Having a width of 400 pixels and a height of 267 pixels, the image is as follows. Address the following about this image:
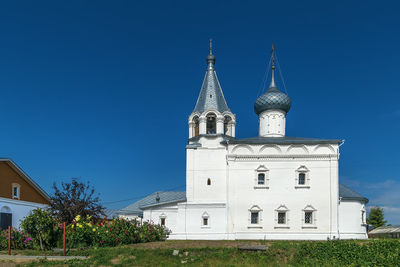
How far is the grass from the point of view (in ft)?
45.2

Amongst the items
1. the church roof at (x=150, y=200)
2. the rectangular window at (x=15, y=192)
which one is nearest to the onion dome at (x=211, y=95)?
the church roof at (x=150, y=200)

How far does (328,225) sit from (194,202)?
838 centimetres

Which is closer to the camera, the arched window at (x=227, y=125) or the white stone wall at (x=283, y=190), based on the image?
the white stone wall at (x=283, y=190)

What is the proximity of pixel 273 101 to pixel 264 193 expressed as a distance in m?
6.88

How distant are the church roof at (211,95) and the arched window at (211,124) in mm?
571

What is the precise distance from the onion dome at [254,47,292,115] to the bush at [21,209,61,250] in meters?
16.2

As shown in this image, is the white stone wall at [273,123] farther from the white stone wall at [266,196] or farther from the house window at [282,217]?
the house window at [282,217]

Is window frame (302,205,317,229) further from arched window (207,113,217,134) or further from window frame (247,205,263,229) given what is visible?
arched window (207,113,217,134)

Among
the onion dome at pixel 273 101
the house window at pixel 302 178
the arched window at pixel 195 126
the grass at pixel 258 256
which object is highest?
the onion dome at pixel 273 101

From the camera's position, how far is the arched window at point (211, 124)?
2523cm

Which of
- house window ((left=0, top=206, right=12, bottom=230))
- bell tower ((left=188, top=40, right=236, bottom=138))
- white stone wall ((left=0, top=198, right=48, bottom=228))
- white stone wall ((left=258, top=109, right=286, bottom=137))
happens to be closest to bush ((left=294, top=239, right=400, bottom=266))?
bell tower ((left=188, top=40, right=236, bottom=138))

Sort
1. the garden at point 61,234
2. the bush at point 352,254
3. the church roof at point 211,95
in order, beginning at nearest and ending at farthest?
the bush at point 352,254 → the garden at point 61,234 → the church roof at point 211,95

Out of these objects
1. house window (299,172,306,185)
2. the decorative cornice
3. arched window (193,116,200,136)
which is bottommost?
house window (299,172,306,185)

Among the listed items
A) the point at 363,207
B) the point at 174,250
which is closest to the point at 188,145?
the point at 174,250
